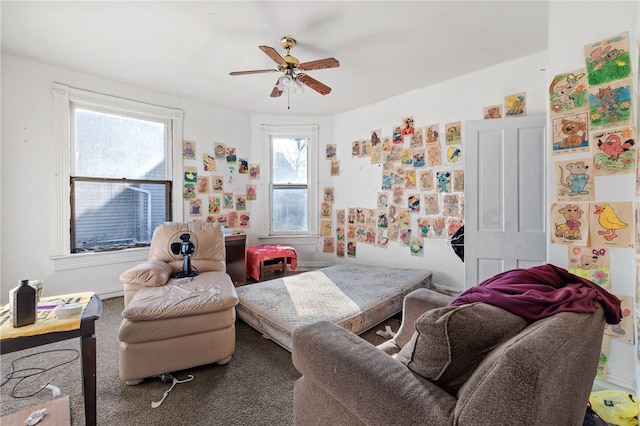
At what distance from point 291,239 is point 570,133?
3.64m

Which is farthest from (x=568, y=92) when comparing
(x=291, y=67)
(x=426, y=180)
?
(x=291, y=67)

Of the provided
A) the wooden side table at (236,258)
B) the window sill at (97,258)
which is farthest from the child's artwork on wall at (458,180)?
the window sill at (97,258)

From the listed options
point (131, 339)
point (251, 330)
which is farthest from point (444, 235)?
point (131, 339)

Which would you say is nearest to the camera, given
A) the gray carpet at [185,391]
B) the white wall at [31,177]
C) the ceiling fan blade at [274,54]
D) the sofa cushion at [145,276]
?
the gray carpet at [185,391]

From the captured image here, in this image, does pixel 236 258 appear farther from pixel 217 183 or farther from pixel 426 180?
pixel 426 180

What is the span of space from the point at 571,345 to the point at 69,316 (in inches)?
81.1

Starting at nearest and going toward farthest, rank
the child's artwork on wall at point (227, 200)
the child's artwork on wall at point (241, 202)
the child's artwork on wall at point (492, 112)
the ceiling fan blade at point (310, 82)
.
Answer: the ceiling fan blade at point (310, 82) < the child's artwork on wall at point (492, 112) < the child's artwork on wall at point (227, 200) < the child's artwork on wall at point (241, 202)

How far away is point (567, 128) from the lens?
169 cm

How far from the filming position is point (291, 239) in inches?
178

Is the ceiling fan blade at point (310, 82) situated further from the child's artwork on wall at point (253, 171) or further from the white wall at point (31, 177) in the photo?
the white wall at point (31, 177)

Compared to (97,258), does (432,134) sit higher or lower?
higher

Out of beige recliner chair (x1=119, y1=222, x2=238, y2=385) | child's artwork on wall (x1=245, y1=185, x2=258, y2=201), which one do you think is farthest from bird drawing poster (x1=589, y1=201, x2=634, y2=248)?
child's artwork on wall (x1=245, y1=185, x2=258, y2=201)

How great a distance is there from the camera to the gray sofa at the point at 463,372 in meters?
0.62

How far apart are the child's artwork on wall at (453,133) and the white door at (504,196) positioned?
0.79 meters
